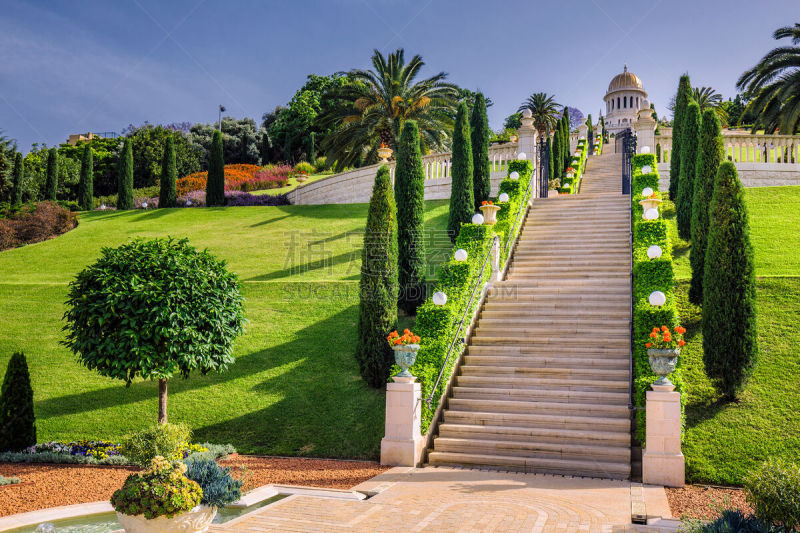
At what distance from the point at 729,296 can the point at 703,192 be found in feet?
14.0

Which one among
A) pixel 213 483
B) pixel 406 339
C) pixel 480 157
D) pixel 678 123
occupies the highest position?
pixel 678 123

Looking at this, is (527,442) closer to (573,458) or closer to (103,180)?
(573,458)

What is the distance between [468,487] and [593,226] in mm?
10677

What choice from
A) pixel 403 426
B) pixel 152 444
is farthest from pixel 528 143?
pixel 152 444

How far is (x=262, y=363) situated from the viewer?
44.0ft

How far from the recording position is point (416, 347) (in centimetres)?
955

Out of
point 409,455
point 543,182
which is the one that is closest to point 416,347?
point 409,455

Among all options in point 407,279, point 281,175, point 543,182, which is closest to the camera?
point 407,279

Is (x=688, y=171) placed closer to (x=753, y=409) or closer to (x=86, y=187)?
(x=753, y=409)

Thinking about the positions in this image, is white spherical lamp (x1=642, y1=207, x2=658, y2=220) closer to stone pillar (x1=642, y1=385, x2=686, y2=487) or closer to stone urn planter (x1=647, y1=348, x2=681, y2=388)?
stone urn planter (x1=647, y1=348, x2=681, y2=388)

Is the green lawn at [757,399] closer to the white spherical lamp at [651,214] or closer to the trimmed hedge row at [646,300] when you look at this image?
the trimmed hedge row at [646,300]

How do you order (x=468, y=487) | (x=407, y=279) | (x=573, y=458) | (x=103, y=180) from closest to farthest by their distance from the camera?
(x=468, y=487)
(x=573, y=458)
(x=407, y=279)
(x=103, y=180)

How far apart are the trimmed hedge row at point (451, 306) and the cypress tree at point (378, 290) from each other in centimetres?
98

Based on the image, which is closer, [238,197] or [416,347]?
[416,347]
